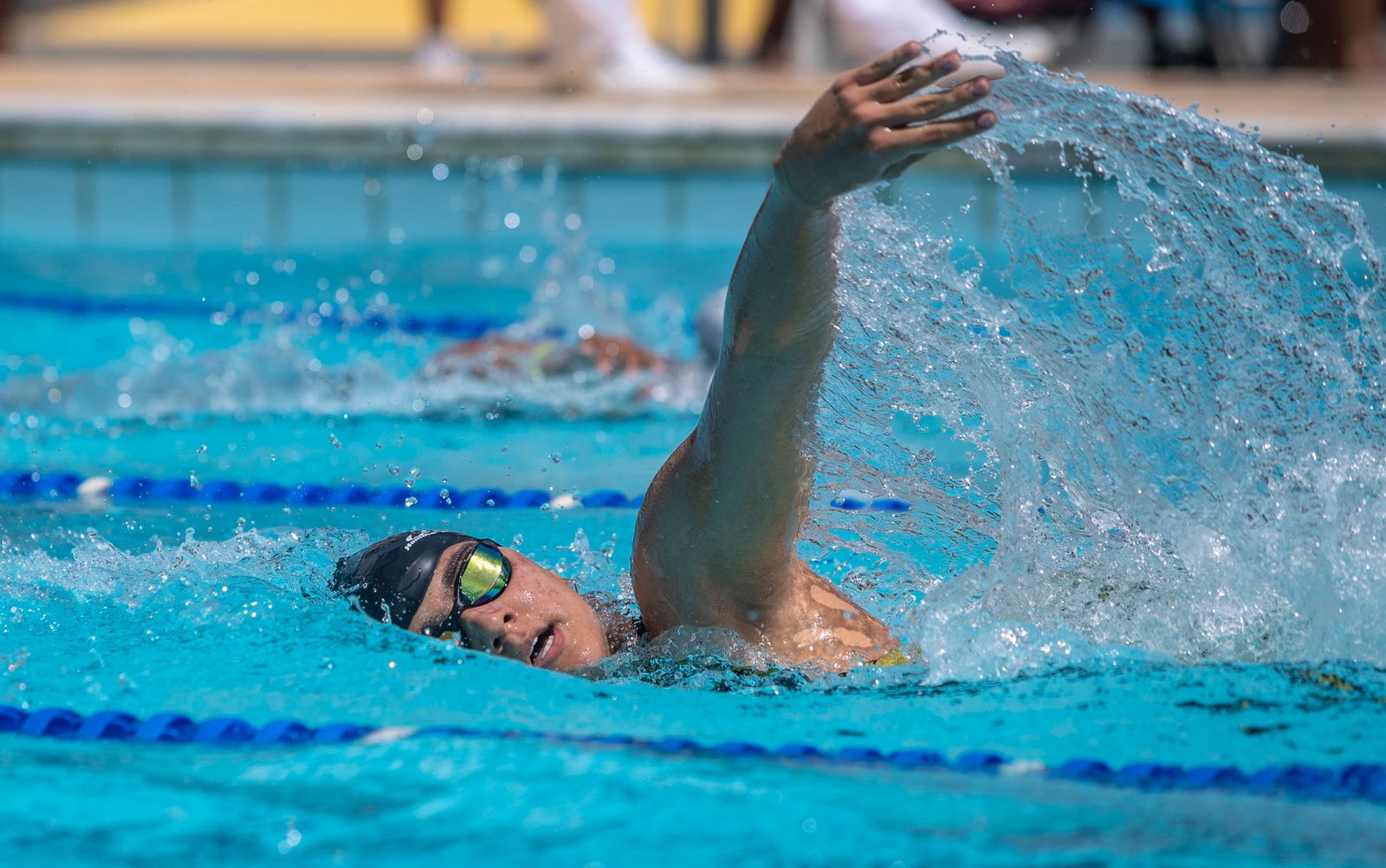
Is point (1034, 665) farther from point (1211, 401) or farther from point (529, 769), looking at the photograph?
point (529, 769)

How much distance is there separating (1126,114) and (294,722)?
1.28 metres

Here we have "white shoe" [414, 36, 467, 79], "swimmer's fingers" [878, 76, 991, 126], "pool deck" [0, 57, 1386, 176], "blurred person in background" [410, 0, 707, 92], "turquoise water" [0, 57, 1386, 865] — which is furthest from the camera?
"white shoe" [414, 36, 467, 79]

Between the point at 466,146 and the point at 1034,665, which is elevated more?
the point at 466,146

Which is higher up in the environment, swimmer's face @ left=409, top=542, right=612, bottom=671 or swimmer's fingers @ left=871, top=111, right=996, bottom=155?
swimmer's fingers @ left=871, top=111, right=996, bottom=155

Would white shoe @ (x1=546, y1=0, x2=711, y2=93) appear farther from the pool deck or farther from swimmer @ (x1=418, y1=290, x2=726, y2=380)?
swimmer @ (x1=418, y1=290, x2=726, y2=380)

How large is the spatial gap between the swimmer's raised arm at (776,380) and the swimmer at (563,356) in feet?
5.79

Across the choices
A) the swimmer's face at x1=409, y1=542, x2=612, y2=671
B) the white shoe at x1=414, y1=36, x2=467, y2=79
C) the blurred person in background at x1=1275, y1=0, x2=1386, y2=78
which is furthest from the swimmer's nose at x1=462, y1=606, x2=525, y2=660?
the blurred person in background at x1=1275, y1=0, x2=1386, y2=78

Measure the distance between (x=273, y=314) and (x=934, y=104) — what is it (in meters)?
3.45

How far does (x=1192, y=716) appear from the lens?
1936mm

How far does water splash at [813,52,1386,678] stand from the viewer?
2100 mm

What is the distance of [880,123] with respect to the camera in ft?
4.92

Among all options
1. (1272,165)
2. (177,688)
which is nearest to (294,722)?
(177,688)

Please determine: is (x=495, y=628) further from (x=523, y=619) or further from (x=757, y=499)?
(x=757, y=499)

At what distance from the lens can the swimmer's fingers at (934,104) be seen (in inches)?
58.1
